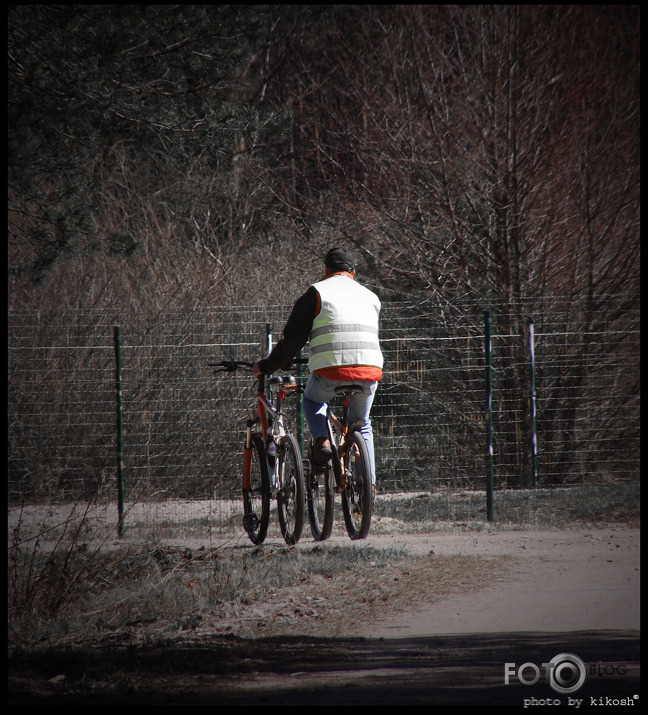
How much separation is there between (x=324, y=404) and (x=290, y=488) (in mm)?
779

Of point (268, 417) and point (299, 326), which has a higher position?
point (299, 326)

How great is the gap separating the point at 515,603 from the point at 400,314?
6524 millimetres

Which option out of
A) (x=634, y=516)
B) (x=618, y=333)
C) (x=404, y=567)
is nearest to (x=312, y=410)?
(x=404, y=567)

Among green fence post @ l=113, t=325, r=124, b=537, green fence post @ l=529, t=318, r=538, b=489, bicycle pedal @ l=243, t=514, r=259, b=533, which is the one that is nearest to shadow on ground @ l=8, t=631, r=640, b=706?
bicycle pedal @ l=243, t=514, r=259, b=533

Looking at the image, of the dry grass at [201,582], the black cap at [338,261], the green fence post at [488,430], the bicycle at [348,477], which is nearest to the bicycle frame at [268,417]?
the bicycle at [348,477]

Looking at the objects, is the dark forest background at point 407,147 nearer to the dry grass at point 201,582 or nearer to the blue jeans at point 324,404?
the blue jeans at point 324,404

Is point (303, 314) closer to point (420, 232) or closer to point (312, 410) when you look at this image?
point (312, 410)

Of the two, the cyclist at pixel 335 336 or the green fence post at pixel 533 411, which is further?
the green fence post at pixel 533 411

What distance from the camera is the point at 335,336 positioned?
7.23 meters

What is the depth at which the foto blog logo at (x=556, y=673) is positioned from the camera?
5145 millimetres

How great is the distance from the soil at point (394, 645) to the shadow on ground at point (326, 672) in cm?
1

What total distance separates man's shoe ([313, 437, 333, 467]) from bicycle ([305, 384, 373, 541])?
7 cm

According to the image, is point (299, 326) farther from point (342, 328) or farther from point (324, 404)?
point (324, 404)

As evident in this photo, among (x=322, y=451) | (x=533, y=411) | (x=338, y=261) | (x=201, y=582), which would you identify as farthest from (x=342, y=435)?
(x=533, y=411)
